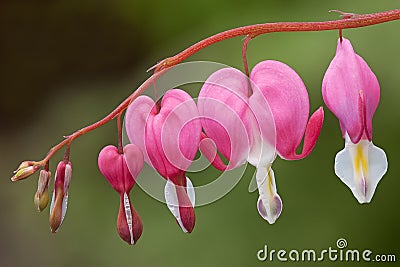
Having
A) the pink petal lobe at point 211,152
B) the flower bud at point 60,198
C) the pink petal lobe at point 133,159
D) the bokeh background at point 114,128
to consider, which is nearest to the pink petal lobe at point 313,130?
the pink petal lobe at point 211,152

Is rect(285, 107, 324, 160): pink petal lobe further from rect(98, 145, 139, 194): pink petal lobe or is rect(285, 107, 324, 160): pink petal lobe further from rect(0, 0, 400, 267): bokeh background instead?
rect(0, 0, 400, 267): bokeh background

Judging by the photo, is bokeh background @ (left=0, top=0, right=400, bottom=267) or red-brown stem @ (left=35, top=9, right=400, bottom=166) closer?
red-brown stem @ (left=35, top=9, right=400, bottom=166)

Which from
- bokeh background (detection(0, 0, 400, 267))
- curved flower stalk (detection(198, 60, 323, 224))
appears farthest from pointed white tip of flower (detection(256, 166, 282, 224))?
bokeh background (detection(0, 0, 400, 267))

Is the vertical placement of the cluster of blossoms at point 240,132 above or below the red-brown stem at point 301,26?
below

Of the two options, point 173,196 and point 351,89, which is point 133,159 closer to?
point 173,196

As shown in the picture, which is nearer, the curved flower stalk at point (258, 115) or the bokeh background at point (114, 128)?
the curved flower stalk at point (258, 115)

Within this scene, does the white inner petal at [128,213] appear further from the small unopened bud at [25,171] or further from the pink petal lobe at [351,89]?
the pink petal lobe at [351,89]

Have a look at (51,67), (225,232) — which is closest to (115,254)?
(225,232)
